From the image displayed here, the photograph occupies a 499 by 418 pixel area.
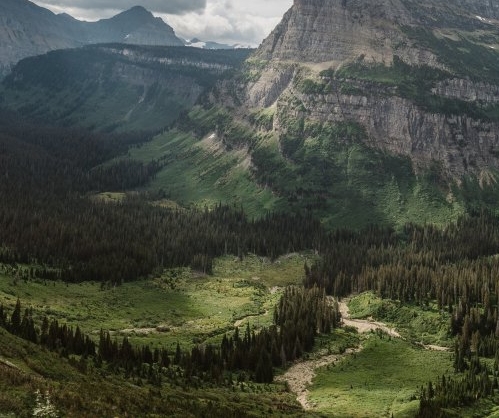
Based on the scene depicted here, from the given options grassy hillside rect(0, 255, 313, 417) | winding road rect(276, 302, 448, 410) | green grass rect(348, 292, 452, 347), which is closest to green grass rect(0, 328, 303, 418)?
Answer: grassy hillside rect(0, 255, 313, 417)

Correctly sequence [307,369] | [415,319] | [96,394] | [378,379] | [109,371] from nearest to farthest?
[96,394], [109,371], [378,379], [307,369], [415,319]

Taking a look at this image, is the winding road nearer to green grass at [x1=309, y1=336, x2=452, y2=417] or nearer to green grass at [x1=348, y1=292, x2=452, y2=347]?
green grass at [x1=309, y1=336, x2=452, y2=417]

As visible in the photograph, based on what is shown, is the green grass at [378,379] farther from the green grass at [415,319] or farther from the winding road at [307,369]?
the green grass at [415,319]

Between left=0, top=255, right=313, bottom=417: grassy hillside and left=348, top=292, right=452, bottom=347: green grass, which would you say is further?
left=348, top=292, right=452, bottom=347: green grass

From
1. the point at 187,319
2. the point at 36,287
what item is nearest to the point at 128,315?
the point at 187,319

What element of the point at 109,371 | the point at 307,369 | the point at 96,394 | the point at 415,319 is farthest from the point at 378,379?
the point at 96,394

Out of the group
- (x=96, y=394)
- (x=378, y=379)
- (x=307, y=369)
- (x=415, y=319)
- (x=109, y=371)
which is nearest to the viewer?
(x=96, y=394)

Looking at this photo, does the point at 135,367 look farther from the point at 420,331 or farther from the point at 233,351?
the point at 420,331

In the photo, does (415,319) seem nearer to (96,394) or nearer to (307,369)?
(307,369)
